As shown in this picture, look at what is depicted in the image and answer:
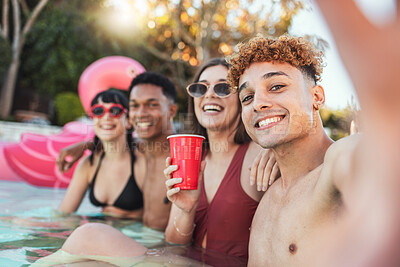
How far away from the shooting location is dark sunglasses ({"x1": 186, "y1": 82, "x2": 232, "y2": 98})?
3158 mm

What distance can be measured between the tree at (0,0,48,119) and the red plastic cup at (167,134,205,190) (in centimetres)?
1647

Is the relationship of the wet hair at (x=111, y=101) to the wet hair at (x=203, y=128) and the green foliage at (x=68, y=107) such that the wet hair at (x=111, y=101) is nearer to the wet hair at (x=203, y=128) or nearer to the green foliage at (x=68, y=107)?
the wet hair at (x=203, y=128)

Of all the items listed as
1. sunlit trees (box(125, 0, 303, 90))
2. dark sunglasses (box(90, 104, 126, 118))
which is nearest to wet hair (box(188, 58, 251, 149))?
dark sunglasses (box(90, 104, 126, 118))

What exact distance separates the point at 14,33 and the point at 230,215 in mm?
17645

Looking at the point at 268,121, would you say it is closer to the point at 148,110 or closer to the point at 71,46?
the point at 148,110

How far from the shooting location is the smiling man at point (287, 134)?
184cm

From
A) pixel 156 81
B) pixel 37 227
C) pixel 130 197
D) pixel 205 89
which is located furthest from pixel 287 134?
pixel 37 227

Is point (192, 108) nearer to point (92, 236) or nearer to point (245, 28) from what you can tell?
point (92, 236)

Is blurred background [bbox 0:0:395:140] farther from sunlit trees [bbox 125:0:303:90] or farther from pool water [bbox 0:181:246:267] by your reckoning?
pool water [bbox 0:181:246:267]

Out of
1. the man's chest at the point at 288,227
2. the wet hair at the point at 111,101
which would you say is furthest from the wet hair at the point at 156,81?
the man's chest at the point at 288,227

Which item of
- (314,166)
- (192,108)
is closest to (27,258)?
(192,108)

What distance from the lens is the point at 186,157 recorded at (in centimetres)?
232

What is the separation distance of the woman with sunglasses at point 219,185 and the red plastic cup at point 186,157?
10.9 inches

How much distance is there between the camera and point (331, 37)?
0.97 metres
